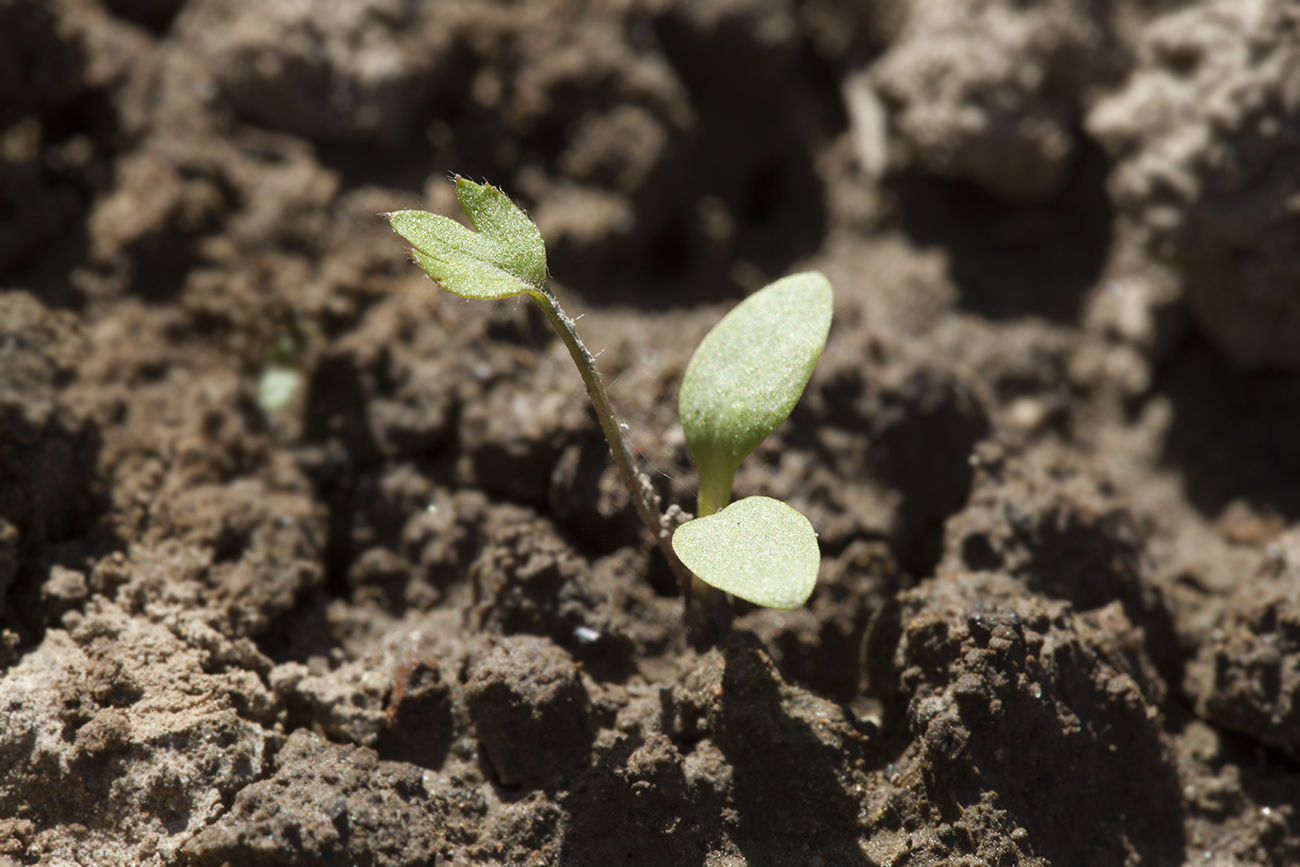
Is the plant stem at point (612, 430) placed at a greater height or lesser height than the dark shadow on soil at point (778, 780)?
greater

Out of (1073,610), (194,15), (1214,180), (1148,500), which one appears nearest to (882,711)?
(1073,610)

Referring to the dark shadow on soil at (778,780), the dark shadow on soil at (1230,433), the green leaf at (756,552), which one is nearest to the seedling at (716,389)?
the green leaf at (756,552)

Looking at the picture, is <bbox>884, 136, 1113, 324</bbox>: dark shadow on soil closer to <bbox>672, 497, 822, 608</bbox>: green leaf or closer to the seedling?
the seedling

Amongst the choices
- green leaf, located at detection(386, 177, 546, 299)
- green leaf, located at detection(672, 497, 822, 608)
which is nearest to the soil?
green leaf, located at detection(672, 497, 822, 608)

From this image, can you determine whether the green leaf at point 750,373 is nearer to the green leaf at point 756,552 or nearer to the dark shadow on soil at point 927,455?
the green leaf at point 756,552

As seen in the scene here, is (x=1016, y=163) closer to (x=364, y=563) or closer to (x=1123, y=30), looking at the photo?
(x=1123, y=30)

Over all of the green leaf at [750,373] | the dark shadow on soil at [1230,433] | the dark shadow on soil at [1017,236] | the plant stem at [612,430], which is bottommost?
the plant stem at [612,430]
